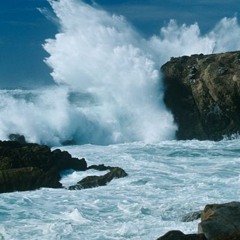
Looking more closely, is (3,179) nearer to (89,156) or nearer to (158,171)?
(158,171)

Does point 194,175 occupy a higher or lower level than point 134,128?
lower

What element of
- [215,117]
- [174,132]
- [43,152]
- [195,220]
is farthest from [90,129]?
[195,220]

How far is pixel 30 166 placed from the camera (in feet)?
75.6

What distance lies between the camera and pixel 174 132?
129ft

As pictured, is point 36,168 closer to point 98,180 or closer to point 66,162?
point 98,180

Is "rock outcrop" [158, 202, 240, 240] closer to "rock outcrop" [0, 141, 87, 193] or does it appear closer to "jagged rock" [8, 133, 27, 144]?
"rock outcrop" [0, 141, 87, 193]

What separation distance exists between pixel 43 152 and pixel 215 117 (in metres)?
15.2

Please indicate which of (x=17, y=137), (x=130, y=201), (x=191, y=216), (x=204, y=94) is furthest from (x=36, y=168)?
(x=204, y=94)

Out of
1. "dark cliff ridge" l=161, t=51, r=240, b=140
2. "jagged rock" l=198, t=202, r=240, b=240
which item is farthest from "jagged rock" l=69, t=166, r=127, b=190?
"dark cliff ridge" l=161, t=51, r=240, b=140

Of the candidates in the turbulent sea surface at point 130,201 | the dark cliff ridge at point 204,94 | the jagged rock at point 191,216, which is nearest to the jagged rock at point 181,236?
the turbulent sea surface at point 130,201

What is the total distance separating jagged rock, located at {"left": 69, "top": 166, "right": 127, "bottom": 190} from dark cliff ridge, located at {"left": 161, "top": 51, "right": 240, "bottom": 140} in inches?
568

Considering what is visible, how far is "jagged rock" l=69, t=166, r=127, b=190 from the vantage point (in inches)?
836

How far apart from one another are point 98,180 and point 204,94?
673 inches

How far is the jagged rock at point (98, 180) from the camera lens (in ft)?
69.7
